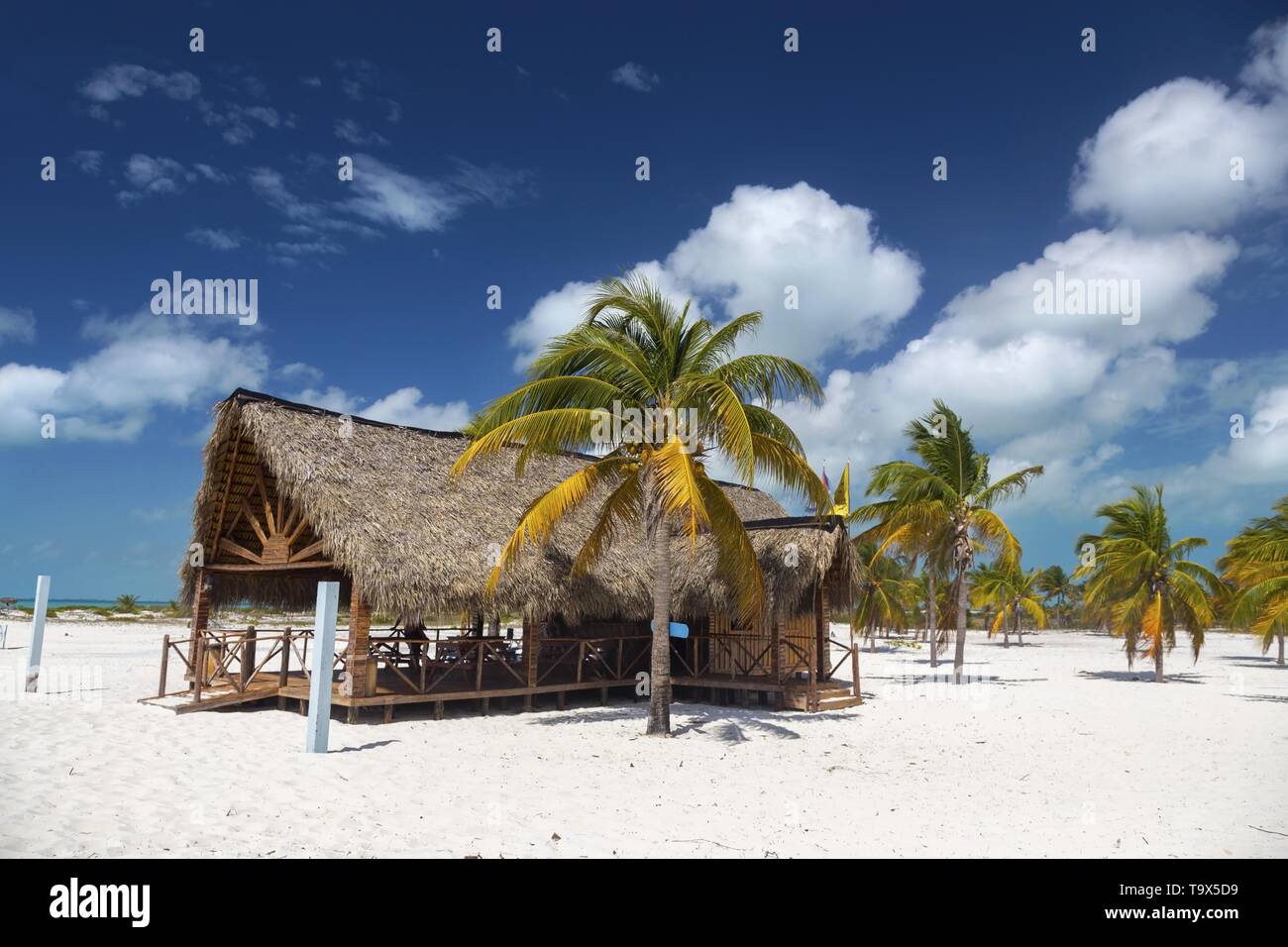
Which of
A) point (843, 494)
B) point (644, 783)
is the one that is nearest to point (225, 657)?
point (644, 783)

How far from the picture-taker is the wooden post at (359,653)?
11844 mm

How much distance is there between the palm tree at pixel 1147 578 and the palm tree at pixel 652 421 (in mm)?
14282

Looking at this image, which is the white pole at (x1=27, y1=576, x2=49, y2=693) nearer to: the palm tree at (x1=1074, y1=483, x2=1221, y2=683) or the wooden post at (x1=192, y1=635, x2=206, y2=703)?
the wooden post at (x1=192, y1=635, x2=206, y2=703)

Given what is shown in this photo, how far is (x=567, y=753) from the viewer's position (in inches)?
404

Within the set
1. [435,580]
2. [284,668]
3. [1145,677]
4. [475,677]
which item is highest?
[435,580]

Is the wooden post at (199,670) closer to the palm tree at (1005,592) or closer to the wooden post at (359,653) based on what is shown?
the wooden post at (359,653)

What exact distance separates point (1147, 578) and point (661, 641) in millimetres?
16544

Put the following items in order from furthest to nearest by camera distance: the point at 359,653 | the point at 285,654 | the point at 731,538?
the point at 285,654, the point at 359,653, the point at 731,538

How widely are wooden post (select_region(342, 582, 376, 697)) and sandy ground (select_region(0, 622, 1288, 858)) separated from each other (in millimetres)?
582

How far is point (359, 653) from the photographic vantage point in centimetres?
1202

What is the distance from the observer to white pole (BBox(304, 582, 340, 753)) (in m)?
9.71

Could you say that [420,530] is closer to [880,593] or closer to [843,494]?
[843,494]

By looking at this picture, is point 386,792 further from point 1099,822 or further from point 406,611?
point 1099,822
